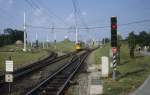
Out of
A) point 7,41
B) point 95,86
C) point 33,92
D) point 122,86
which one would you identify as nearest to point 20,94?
point 33,92

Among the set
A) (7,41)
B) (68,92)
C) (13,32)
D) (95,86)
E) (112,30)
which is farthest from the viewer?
(13,32)

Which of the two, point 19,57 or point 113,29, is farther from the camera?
point 19,57

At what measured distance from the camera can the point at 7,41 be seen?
155500mm

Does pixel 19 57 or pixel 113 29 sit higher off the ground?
pixel 113 29

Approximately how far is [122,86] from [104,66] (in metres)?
5.90

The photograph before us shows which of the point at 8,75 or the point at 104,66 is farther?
the point at 104,66

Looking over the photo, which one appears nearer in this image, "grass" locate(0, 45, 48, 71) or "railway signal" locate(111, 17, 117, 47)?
"railway signal" locate(111, 17, 117, 47)

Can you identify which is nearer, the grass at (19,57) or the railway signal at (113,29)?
the railway signal at (113,29)

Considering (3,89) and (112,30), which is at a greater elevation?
(112,30)

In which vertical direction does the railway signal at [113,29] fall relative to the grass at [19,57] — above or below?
above

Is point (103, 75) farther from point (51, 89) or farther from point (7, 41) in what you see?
point (7, 41)

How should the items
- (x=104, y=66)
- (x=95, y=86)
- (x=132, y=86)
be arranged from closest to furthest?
(x=95, y=86), (x=132, y=86), (x=104, y=66)

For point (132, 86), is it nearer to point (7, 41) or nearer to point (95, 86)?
point (95, 86)

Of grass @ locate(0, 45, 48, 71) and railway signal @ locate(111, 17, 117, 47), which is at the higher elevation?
railway signal @ locate(111, 17, 117, 47)
